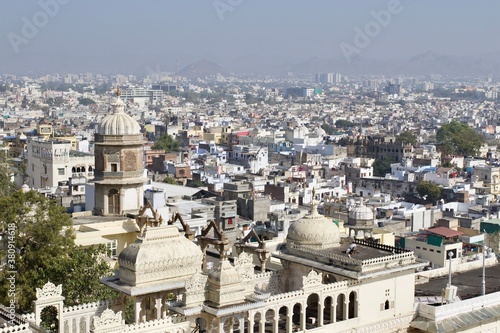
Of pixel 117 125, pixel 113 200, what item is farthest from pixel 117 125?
pixel 113 200

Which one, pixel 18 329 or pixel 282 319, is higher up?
pixel 18 329

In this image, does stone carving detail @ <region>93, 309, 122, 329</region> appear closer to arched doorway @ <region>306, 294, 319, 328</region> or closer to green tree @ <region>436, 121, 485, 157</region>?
arched doorway @ <region>306, 294, 319, 328</region>

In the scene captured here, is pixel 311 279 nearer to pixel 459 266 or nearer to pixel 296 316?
pixel 296 316

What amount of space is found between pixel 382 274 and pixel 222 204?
16.4 m

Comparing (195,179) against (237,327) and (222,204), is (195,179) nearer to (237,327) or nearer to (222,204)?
(222,204)

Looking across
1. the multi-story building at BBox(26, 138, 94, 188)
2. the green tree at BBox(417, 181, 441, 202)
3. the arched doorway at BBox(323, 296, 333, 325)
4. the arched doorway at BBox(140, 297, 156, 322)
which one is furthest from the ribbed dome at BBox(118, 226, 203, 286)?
the green tree at BBox(417, 181, 441, 202)

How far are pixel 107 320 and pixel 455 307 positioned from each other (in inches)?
431

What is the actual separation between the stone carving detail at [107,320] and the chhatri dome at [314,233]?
6.86m

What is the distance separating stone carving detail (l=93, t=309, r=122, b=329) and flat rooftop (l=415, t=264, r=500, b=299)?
13.1 metres

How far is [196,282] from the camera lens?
16469mm

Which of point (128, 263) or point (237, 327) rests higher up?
point (128, 263)

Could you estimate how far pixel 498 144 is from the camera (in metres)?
97.4

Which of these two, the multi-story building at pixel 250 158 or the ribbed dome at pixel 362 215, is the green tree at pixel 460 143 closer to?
the multi-story building at pixel 250 158

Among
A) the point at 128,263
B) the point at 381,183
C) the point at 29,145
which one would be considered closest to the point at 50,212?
the point at 128,263
